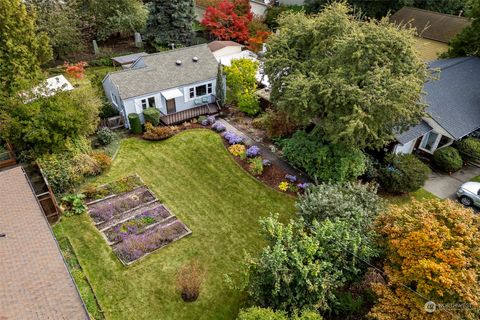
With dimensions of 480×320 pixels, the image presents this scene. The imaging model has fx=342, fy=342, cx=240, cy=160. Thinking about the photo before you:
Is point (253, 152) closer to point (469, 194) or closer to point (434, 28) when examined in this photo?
point (469, 194)

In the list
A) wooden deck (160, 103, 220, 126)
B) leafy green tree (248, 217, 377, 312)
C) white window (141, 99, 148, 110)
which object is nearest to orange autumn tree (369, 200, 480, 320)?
leafy green tree (248, 217, 377, 312)

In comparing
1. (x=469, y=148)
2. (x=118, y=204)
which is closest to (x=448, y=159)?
(x=469, y=148)

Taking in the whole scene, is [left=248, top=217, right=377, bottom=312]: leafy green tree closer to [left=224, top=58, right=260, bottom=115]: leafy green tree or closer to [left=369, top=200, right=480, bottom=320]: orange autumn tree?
[left=369, top=200, right=480, bottom=320]: orange autumn tree

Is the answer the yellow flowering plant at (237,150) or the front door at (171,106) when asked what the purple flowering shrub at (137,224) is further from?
the front door at (171,106)

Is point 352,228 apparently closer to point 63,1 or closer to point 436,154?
point 436,154

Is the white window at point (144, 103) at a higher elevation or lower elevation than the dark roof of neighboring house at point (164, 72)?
lower

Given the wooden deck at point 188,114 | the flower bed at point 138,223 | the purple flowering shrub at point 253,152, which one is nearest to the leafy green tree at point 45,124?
the flower bed at point 138,223

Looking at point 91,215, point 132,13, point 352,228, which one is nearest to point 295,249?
point 352,228
